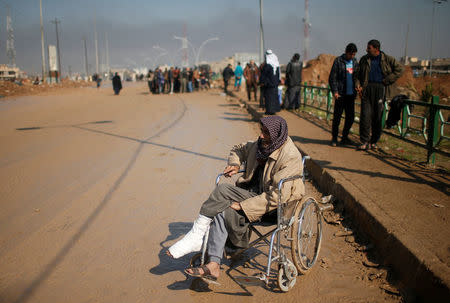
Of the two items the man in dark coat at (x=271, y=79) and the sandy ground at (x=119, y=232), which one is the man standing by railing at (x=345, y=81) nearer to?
the sandy ground at (x=119, y=232)

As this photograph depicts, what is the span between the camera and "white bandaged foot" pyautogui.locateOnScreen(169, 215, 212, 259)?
3404 millimetres

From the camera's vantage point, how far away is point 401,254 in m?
3.60

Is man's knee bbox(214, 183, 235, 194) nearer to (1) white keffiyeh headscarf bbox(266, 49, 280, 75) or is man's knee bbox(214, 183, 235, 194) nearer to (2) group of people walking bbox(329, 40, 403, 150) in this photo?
(2) group of people walking bbox(329, 40, 403, 150)

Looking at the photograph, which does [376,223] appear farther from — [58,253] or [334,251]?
[58,253]

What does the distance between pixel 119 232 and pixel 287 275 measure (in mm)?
2088

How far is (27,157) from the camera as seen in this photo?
859 cm

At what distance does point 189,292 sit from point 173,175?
3703mm

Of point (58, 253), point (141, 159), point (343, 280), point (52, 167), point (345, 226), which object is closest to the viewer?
point (343, 280)

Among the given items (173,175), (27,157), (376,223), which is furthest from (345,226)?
(27,157)

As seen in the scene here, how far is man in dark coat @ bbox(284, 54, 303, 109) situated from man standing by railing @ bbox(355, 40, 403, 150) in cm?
729

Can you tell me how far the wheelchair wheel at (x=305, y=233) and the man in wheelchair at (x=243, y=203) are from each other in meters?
0.16

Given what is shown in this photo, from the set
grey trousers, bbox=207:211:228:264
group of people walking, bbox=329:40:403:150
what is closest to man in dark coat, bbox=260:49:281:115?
group of people walking, bbox=329:40:403:150

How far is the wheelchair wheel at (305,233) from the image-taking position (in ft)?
11.0

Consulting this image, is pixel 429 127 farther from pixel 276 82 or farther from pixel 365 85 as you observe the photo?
pixel 276 82
